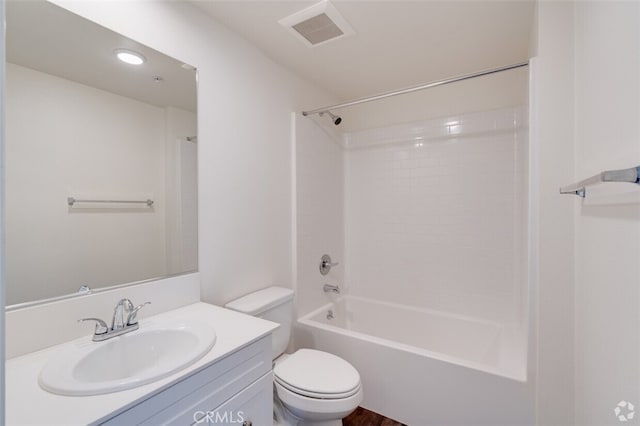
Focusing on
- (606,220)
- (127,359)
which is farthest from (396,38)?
(127,359)

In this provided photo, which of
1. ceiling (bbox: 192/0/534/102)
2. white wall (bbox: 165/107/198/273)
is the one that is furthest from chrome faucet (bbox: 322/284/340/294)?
ceiling (bbox: 192/0/534/102)

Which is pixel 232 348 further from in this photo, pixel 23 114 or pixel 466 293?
pixel 466 293

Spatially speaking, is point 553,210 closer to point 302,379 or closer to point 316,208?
point 302,379

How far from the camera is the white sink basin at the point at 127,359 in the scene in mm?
788

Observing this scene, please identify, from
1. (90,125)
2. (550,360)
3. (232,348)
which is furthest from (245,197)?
(550,360)

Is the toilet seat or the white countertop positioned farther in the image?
the toilet seat

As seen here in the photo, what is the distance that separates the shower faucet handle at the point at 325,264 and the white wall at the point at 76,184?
1.36 m

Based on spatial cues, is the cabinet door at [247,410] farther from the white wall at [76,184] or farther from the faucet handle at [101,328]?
the white wall at [76,184]

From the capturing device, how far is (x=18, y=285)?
3.18ft

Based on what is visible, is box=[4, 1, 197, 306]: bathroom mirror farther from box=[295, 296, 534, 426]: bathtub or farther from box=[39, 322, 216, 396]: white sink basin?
box=[295, 296, 534, 426]: bathtub

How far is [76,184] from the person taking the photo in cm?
113

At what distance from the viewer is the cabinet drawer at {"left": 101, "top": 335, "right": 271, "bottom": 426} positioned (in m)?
0.78

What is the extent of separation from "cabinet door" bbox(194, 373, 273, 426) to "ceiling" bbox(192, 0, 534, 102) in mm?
1819

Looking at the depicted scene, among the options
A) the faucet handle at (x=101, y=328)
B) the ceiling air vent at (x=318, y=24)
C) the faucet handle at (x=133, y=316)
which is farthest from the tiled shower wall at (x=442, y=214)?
the faucet handle at (x=101, y=328)
